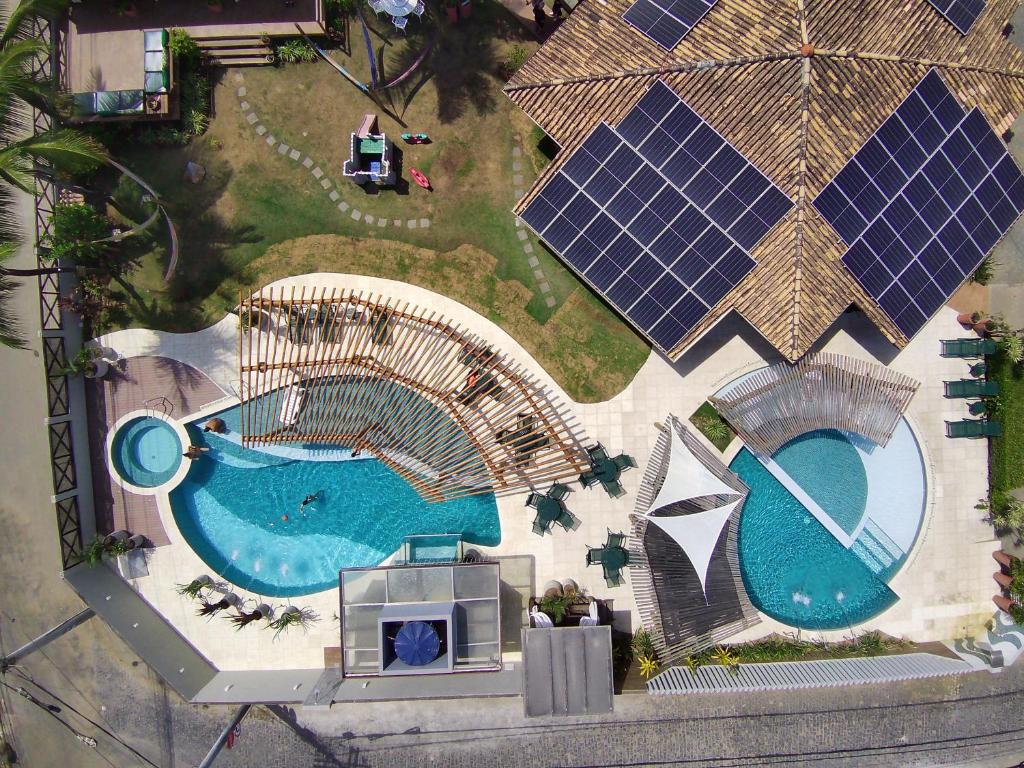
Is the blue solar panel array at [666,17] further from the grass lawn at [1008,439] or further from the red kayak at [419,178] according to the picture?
the grass lawn at [1008,439]

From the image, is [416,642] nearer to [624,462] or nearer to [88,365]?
[624,462]

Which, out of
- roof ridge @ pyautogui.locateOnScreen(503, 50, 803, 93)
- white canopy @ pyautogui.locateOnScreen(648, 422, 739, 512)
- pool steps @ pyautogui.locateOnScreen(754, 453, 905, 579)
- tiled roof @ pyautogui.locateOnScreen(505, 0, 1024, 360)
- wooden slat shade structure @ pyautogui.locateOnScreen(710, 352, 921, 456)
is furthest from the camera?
pool steps @ pyautogui.locateOnScreen(754, 453, 905, 579)

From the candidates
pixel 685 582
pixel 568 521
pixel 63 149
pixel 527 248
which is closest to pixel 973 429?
pixel 685 582

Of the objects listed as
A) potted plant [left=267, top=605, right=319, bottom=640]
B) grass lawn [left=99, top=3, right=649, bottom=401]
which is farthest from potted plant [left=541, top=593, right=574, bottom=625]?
potted plant [left=267, top=605, right=319, bottom=640]

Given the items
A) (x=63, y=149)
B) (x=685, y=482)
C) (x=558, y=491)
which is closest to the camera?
(x=63, y=149)

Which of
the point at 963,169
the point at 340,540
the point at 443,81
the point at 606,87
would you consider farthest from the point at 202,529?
the point at 963,169

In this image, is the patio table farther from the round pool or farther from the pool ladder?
the round pool
